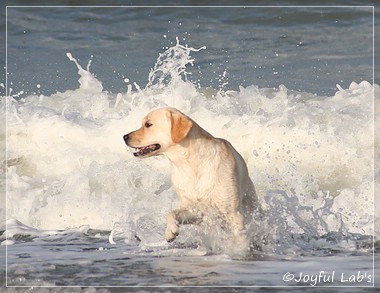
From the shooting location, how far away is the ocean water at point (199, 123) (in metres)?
7.48

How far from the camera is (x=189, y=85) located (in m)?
12.9

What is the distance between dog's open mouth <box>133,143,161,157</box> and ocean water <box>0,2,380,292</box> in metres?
0.80

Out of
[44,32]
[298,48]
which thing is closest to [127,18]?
[44,32]

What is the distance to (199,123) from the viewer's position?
41.3 ft

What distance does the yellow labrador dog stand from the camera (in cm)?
757

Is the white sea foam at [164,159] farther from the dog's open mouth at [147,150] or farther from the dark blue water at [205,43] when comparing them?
the dark blue water at [205,43]

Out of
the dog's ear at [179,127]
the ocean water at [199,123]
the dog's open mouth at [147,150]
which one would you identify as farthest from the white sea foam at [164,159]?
the dog's ear at [179,127]

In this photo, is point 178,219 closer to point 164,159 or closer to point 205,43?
point 164,159

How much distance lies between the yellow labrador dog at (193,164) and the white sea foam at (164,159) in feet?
3.66

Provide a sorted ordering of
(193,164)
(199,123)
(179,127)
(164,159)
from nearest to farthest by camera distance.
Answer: (179,127) → (193,164) → (164,159) → (199,123)

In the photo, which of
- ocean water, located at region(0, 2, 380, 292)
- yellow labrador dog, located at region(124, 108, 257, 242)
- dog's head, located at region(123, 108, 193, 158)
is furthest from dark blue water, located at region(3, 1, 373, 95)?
dog's head, located at region(123, 108, 193, 158)

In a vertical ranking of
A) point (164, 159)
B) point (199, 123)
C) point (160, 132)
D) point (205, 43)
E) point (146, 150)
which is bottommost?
point (164, 159)

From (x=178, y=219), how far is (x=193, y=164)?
465mm

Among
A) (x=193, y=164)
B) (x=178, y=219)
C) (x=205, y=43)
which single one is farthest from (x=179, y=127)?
(x=205, y=43)
